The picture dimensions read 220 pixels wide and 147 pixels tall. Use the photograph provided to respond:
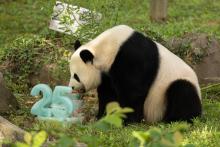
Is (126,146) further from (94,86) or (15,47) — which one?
(15,47)

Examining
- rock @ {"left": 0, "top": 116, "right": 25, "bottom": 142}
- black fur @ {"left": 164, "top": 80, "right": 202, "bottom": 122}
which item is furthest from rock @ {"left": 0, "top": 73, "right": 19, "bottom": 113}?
rock @ {"left": 0, "top": 116, "right": 25, "bottom": 142}

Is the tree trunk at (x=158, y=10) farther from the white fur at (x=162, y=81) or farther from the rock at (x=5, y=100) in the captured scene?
the rock at (x=5, y=100)

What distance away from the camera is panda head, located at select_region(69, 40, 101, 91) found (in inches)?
218

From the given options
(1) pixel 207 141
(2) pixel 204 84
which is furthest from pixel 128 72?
(2) pixel 204 84

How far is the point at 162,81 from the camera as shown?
5711 mm

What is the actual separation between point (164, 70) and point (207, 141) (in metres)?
1.18

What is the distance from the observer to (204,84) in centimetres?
761

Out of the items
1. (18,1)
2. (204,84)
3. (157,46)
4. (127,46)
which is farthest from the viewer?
(18,1)

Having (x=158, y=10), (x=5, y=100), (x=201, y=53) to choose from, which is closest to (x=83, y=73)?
(x=5, y=100)

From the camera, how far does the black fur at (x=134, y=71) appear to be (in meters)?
5.46

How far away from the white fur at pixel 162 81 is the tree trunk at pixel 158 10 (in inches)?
282

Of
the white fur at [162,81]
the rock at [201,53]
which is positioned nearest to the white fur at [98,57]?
the white fur at [162,81]

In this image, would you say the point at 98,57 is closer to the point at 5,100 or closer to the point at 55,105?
the point at 55,105

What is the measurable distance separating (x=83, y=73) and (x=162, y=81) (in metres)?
0.82
